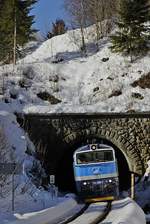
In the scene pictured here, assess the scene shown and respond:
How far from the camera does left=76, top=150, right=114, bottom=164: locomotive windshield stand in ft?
72.6

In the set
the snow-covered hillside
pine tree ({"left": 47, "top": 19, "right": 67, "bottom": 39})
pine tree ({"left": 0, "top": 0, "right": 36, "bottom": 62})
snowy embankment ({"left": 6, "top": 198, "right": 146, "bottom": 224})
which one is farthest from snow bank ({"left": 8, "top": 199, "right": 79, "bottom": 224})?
pine tree ({"left": 47, "top": 19, "right": 67, "bottom": 39})

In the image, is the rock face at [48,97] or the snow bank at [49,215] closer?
the snow bank at [49,215]

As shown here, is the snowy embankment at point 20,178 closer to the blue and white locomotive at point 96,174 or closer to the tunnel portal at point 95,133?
the blue and white locomotive at point 96,174

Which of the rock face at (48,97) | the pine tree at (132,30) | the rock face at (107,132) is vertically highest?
the pine tree at (132,30)

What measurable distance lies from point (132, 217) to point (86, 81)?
20522mm

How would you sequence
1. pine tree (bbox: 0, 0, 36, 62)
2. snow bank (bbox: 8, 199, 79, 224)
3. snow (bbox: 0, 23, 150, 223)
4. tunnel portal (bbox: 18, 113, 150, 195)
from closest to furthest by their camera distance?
1. snow bank (bbox: 8, 199, 79, 224)
2. snow (bbox: 0, 23, 150, 223)
3. tunnel portal (bbox: 18, 113, 150, 195)
4. pine tree (bbox: 0, 0, 36, 62)

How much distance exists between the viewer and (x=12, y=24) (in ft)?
130

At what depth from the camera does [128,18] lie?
36.7 metres

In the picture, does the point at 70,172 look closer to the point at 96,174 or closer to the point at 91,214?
the point at 96,174

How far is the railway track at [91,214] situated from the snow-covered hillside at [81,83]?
10276 mm

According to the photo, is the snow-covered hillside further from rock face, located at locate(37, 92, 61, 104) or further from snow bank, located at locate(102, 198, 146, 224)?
snow bank, located at locate(102, 198, 146, 224)

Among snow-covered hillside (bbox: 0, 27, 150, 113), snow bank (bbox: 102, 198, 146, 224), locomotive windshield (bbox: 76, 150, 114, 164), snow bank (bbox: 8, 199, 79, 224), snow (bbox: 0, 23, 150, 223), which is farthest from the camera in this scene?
snow-covered hillside (bbox: 0, 27, 150, 113)

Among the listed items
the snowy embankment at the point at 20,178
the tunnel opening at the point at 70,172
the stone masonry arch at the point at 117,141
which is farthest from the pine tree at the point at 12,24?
Answer: the snowy embankment at the point at 20,178

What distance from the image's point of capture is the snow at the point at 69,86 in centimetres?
2592
